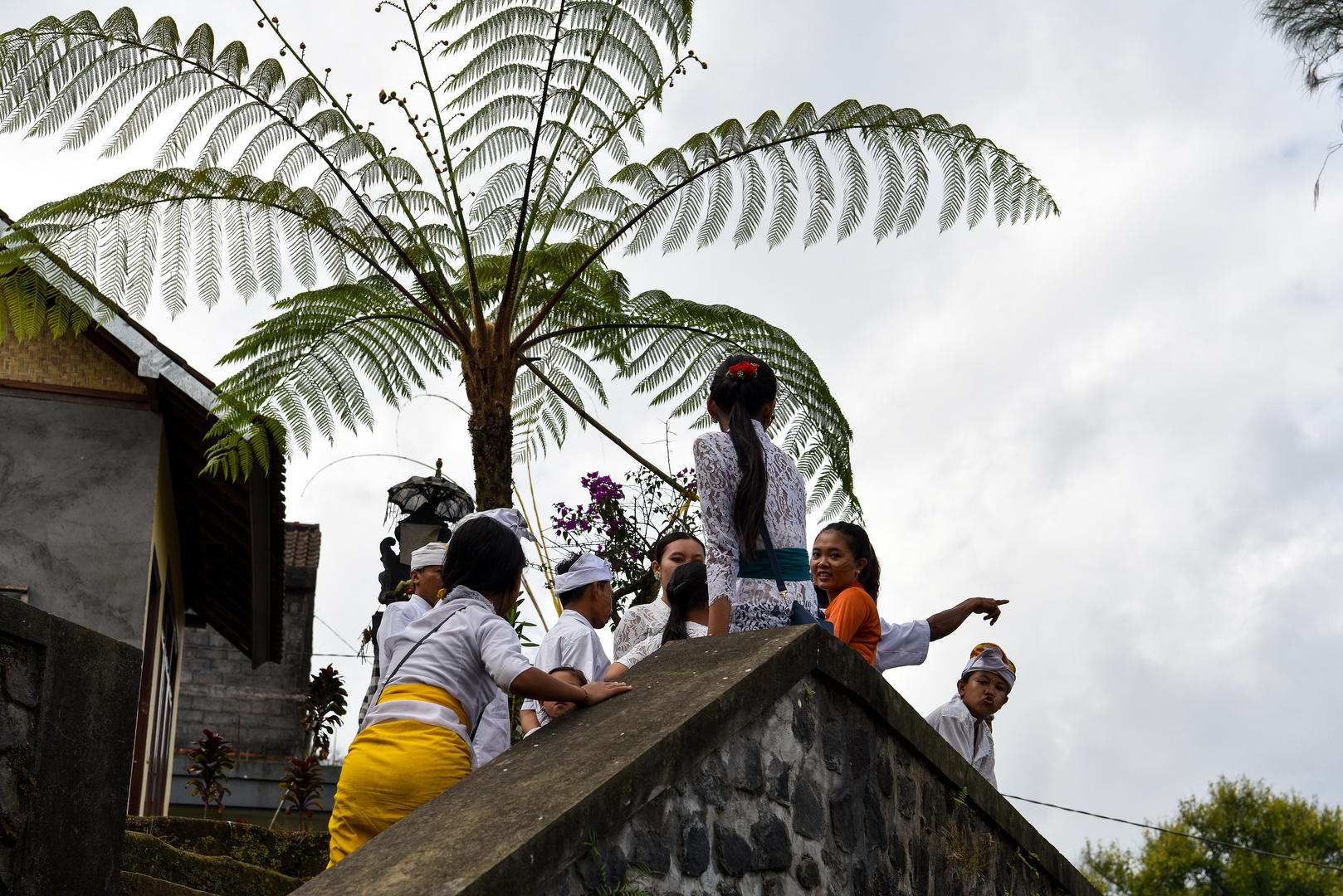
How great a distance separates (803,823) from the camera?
134 inches

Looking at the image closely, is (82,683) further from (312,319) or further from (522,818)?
(312,319)

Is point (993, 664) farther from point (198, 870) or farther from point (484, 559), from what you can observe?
point (198, 870)

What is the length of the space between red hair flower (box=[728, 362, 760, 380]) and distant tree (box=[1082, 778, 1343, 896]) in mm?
41023

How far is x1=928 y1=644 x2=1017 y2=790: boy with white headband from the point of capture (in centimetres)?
545

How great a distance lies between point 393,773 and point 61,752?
1263mm

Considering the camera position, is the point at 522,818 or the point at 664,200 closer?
the point at 522,818

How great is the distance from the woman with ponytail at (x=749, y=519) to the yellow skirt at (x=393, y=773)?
905mm

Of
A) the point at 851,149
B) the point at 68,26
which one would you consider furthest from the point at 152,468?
the point at 851,149

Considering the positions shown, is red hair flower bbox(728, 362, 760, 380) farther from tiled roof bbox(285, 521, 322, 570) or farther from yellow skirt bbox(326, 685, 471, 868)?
tiled roof bbox(285, 521, 322, 570)

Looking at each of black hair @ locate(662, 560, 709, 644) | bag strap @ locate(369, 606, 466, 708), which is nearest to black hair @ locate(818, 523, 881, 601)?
black hair @ locate(662, 560, 709, 644)

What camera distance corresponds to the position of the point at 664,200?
773 centimetres

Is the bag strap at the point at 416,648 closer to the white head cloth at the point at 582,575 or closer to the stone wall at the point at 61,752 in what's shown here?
the white head cloth at the point at 582,575

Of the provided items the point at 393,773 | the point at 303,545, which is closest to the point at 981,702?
the point at 393,773

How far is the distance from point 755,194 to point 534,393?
2.05 meters
